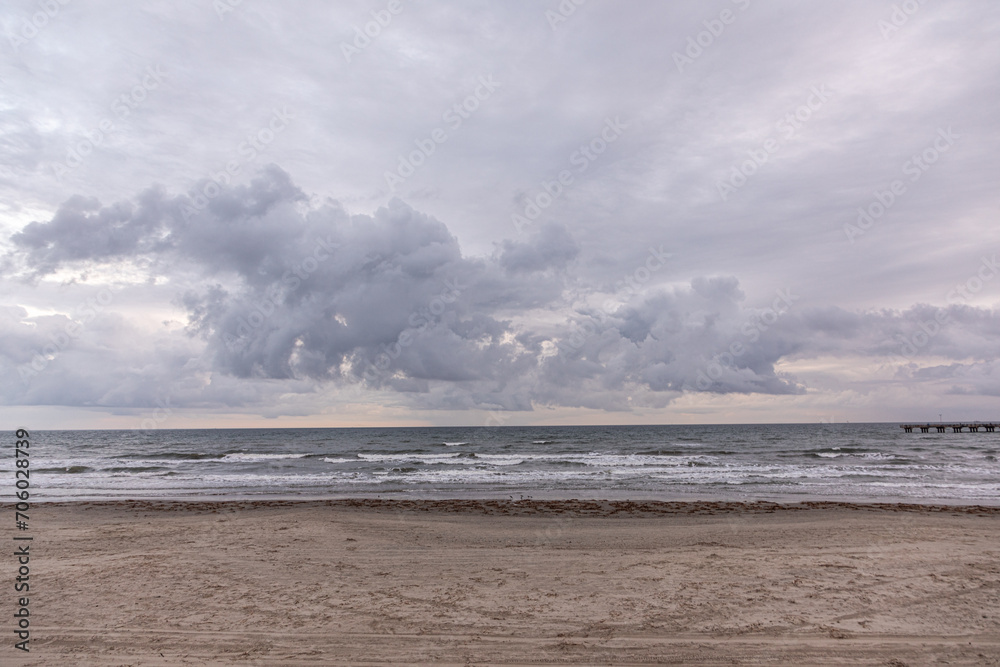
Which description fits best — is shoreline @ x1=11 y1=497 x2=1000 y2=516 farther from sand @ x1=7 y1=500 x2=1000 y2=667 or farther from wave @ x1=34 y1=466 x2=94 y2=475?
wave @ x1=34 y1=466 x2=94 y2=475

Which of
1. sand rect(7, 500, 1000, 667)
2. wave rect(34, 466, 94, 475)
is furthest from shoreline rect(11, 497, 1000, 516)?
wave rect(34, 466, 94, 475)

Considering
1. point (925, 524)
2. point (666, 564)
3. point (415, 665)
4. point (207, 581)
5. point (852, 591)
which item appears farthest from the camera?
point (925, 524)

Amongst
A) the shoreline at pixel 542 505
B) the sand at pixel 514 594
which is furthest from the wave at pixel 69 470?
the sand at pixel 514 594

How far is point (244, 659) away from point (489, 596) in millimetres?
3472

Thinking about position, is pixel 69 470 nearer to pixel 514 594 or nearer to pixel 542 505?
pixel 542 505

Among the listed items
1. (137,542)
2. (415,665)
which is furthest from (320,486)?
(415,665)

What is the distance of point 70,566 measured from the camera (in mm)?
9859

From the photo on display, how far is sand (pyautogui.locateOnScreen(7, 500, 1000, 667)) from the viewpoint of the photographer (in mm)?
6332

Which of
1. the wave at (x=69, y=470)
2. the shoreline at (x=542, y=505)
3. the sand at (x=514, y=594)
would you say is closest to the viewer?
the sand at (x=514, y=594)

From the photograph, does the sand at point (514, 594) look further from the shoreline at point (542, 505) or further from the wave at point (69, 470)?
the wave at point (69, 470)

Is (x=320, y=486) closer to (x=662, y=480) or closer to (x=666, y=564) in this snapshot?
(x=662, y=480)

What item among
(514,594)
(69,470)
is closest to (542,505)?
(514,594)

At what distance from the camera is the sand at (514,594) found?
6.33 metres

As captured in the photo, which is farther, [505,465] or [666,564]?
[505,465]
